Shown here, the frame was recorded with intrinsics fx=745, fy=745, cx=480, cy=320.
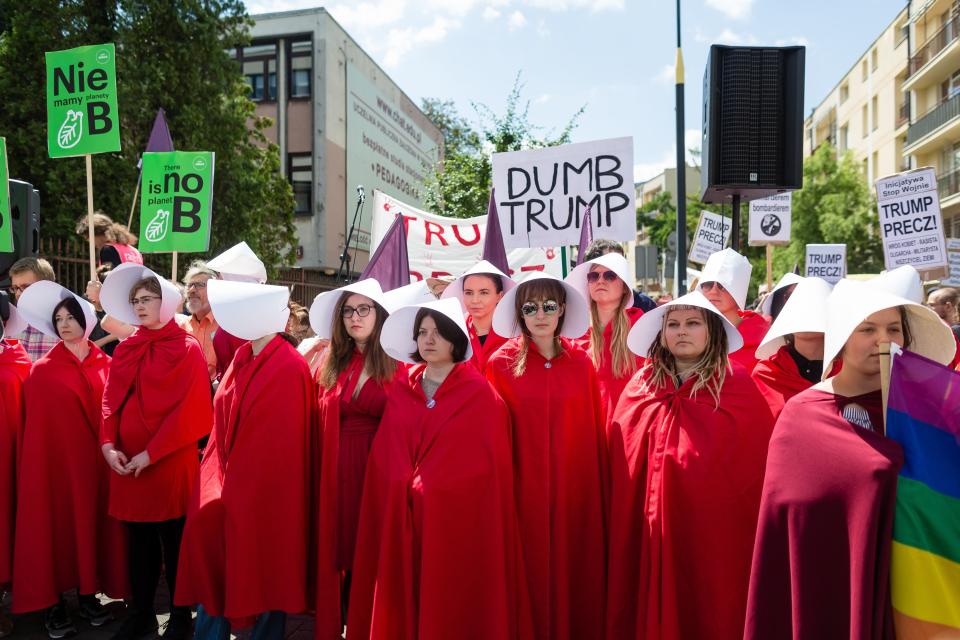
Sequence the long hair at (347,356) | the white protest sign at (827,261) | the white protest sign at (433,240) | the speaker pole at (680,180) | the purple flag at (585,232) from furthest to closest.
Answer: the white protest sign at (827,261) < the white protest sign at (433,240) < the speaker pole at (680,180) < the purple flag at (585,232) < the long hair at (347,356)

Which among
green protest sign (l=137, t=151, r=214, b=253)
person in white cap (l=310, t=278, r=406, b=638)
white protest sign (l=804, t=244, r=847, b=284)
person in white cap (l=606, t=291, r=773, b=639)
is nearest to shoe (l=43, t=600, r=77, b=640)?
person in white cap (l=310, t=278, r=406, b=638)

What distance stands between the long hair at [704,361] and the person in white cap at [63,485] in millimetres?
3445

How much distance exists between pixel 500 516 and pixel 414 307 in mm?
1073

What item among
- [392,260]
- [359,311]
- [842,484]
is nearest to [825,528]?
[842,484]

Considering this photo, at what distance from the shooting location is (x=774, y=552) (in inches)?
100

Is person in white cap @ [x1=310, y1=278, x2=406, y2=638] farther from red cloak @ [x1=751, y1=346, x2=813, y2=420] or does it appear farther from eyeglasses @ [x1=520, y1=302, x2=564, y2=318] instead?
red cloak @ [x1=751, y1=346, x2=813, y2=420]

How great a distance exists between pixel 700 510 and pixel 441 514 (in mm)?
1144

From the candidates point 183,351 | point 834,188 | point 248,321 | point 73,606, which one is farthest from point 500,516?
point 834,188

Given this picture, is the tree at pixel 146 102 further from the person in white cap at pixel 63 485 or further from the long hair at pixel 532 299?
the long hair at pixel 532 299

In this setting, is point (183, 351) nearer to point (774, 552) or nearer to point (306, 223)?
point (774, 552)

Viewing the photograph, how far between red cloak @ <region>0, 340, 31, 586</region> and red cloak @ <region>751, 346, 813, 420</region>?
4.46 meters

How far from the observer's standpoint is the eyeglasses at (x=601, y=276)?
14.6 ft

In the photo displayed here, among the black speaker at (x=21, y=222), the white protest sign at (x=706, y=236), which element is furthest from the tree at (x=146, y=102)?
the white protest sign at (x=706, y=236)

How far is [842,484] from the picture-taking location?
2.31 m
